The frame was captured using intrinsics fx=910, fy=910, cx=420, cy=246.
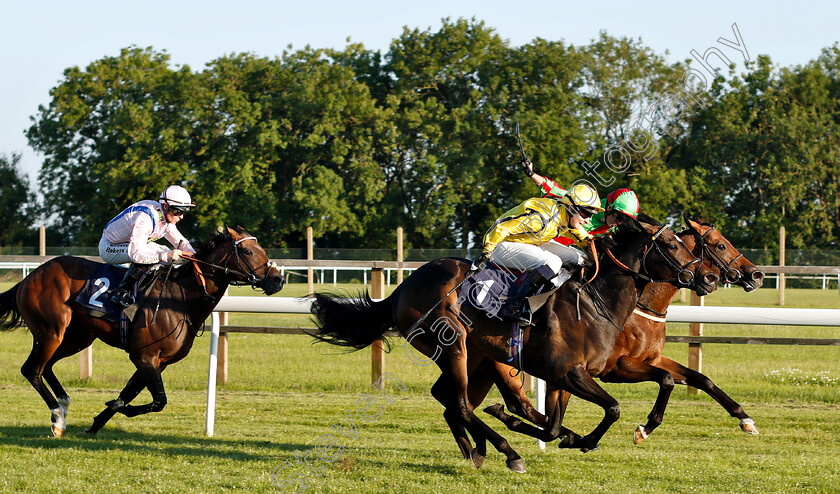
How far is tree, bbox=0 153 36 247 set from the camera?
29875 millimetres

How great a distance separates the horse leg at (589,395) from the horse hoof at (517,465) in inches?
14.4

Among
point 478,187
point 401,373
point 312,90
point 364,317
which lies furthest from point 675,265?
point 312,90

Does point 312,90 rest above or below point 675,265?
above

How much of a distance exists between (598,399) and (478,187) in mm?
20163

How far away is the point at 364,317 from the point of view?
20.8ft

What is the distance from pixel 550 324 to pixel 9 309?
173 inches

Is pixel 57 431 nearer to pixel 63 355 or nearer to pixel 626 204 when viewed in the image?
pixel 63 355

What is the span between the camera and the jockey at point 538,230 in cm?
566

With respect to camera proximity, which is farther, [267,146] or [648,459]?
[267,146]

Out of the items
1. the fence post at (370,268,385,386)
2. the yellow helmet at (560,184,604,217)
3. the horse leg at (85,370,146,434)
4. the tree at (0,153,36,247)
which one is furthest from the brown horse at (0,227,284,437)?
the tree at (0,153,36,247)

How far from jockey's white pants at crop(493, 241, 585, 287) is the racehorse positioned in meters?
0.15

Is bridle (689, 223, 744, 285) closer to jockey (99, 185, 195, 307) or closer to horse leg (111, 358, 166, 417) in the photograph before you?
jockey (99, 185, 195, 307)

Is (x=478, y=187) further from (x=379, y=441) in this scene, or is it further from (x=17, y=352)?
(x=379, y=441)

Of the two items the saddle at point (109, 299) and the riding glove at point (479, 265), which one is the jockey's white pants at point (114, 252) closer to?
the saddle at point (109, 299)
